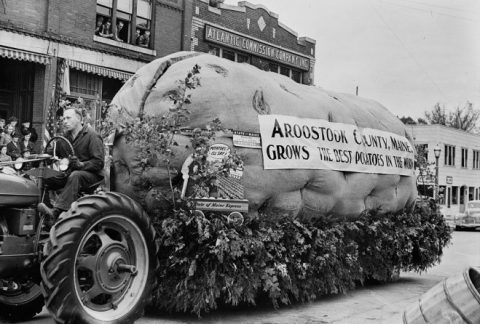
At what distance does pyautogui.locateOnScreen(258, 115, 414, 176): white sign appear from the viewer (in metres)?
6.78

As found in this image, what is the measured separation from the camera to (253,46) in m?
26.2

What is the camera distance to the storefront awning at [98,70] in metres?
18.4

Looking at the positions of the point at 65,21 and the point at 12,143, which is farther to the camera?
the point at 65,21

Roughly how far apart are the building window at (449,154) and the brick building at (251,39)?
17614 mm

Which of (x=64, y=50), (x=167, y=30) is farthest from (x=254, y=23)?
(x=64, y=50)

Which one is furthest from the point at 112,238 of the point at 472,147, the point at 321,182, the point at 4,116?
the point at 472,147

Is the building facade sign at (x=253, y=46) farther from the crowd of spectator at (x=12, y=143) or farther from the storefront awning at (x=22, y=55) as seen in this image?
the crowd of spectator at (x=12, y=143)

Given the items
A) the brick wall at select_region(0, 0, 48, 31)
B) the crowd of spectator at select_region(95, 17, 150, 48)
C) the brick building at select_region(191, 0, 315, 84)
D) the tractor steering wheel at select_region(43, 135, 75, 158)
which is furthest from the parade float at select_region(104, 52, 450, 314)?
the brick building at select_region(191, 0, 315, 84)

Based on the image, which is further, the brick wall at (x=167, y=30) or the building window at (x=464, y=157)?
the building window at (x=464, y=157)

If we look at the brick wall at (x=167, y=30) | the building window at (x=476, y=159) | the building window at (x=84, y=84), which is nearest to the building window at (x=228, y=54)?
the brick wall at (x=167, y=30)

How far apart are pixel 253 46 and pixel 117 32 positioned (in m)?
7.56

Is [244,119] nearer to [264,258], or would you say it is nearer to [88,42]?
[264,258]

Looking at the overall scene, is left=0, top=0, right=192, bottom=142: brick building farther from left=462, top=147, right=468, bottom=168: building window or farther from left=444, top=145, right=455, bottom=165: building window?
left=462, top=147, right=468, bottom=168: building window

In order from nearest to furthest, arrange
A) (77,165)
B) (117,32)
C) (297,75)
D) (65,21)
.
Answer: (77,165), (65,21), (117,32), (297,75)
